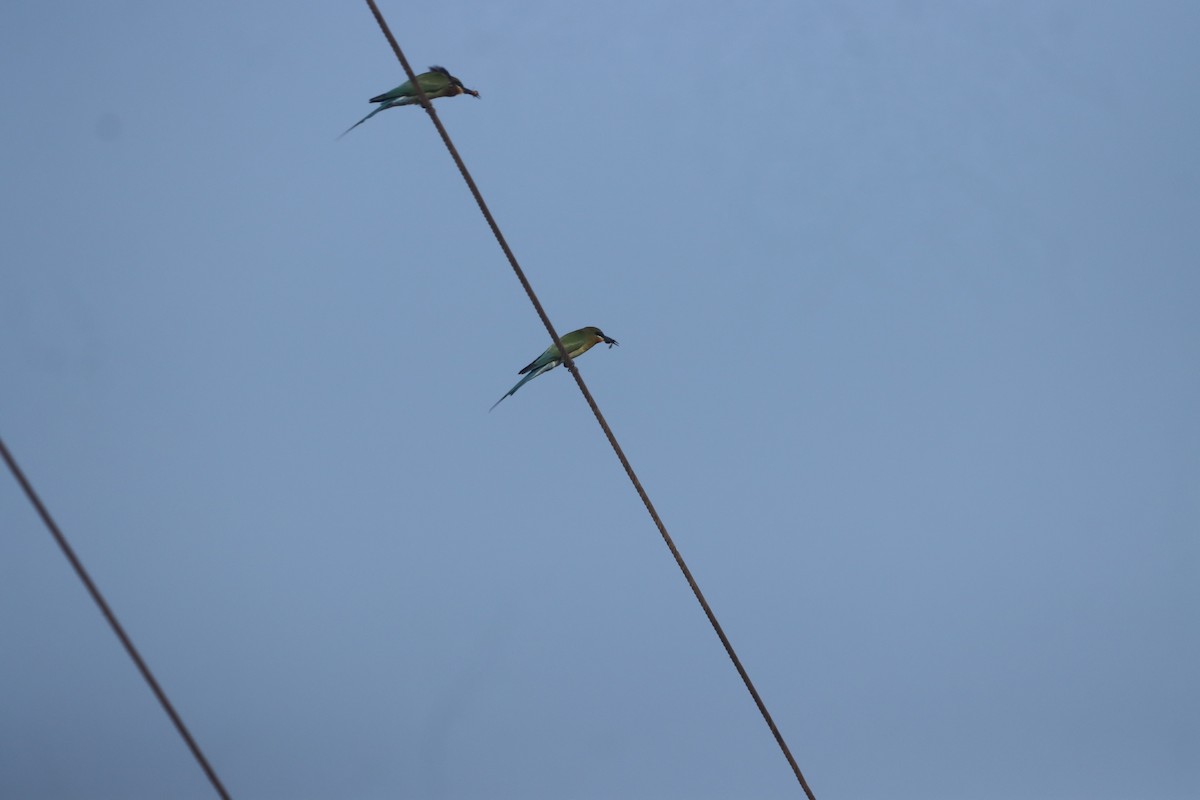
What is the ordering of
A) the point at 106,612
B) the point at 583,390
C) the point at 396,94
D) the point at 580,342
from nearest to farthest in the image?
the point at 106,612 < the point at 583,390 < the point at 396,94 < the point at 580,342

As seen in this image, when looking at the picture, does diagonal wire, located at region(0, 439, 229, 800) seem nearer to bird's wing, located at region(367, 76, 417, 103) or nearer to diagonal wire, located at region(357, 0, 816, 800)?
diagonal wire, located at region(357, 0, 816, 800)

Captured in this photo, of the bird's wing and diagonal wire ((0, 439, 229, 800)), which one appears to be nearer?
diagonal wire ((0, 439, 229, 800))

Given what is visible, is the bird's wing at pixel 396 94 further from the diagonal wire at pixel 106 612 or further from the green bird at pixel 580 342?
the diagonal wire at pixel 106 612

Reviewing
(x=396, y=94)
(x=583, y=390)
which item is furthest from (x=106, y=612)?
(x=396, y=94)

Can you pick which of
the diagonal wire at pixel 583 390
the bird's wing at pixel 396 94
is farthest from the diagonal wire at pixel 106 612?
the bird's wing at pixel 396 94

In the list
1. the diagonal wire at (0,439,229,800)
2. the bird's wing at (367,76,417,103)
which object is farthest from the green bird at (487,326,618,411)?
the diagonal wire at (0,439,229,800)

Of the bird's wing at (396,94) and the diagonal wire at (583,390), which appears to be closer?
the diagonal wire at (583,390)

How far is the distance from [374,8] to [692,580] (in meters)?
3.30

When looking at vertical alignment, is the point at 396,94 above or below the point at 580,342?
above

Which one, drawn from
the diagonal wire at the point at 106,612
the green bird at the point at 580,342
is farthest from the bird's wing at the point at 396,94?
the diagonal wire at the point at 106,612

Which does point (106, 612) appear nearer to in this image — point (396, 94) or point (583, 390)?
point (583, 390)

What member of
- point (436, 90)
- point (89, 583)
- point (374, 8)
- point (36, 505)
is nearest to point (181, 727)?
point (89, 583)

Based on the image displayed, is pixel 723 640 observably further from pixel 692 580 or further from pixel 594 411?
pixel 594 411

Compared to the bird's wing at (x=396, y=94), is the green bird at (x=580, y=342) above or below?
below
